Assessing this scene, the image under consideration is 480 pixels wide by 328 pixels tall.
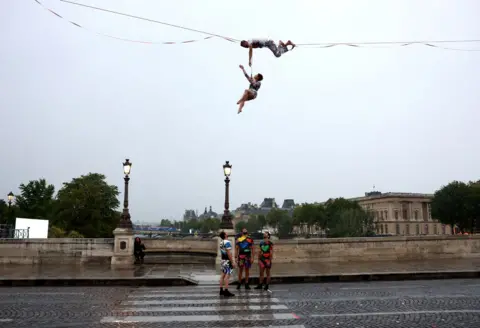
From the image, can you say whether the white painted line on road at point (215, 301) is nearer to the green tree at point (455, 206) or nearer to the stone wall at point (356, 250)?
the stone wall at point (356, 250)

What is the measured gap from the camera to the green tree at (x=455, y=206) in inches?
3115

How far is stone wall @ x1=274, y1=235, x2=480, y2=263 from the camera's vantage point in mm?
21672

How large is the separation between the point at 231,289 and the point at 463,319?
6.62 m

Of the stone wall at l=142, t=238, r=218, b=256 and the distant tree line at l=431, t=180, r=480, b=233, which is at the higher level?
the distant tree line at l=431, t=180, r=480, b=233

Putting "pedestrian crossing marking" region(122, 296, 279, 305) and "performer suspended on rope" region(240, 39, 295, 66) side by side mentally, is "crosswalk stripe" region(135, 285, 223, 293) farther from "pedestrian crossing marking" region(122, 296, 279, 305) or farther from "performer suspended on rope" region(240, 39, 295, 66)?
"performer suspended on rope" region(240, 39, 295, 66)

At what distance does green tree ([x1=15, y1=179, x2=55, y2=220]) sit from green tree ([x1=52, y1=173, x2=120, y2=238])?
1202 centimetres

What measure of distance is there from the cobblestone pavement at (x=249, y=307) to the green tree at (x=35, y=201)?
67.8 meters

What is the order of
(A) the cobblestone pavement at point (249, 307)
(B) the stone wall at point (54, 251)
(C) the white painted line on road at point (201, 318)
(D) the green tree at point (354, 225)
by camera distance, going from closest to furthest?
1. (A) the cobblestone pavement at point (249, 307)
2. (C) the white painted line on road at point (201, 318)
3. (B) the stone wall at point (54, 251)
4. (D) the green tree at point (354, 225)

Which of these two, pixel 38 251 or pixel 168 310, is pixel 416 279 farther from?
pixel 38 251

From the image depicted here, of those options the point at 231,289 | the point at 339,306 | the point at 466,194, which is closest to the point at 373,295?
the point at 339,306

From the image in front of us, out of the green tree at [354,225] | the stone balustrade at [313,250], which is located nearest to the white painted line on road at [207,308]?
the stone balustrade at [313,250]

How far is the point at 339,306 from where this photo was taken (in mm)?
9641

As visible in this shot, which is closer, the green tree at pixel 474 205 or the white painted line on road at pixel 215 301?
the white painted line on road at pixel 215 301

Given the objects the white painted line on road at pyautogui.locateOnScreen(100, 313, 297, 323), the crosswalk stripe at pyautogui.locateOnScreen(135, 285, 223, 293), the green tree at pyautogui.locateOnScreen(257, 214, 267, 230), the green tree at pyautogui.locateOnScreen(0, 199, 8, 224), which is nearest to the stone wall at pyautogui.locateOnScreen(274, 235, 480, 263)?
the crosswalk stripe at pyautogui.locateOnScreen(135, 285, 223, 293)
